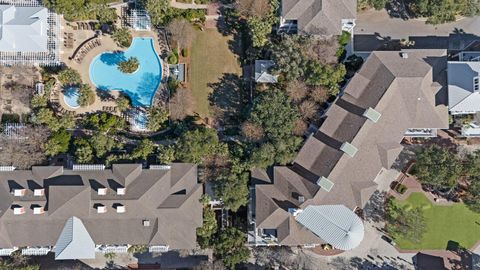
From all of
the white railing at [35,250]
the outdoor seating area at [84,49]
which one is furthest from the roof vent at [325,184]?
the white railing at [35,250]

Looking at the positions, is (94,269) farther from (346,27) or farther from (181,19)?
(346,27)

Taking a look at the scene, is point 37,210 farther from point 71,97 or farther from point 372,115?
point 372,115

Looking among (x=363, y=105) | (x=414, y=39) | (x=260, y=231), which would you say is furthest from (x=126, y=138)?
(x=414, y=39)

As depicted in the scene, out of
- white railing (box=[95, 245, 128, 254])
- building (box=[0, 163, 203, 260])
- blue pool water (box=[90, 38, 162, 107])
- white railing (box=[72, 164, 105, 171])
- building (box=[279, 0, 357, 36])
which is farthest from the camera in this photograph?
blue pool water (box=[90, 38, 162, 107])

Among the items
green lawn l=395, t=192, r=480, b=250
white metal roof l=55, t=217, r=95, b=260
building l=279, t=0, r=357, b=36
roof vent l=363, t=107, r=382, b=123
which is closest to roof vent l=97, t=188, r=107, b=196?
white metal roof l=55, t=217, r=95, b=260

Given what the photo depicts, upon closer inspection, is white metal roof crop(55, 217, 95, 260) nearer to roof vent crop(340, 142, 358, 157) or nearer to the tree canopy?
the tree canopy
